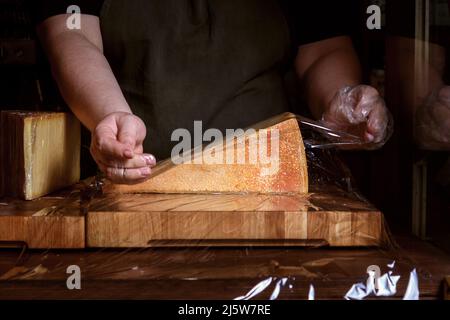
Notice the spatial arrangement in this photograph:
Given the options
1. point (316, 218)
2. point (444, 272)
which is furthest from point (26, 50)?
point (444, 272)

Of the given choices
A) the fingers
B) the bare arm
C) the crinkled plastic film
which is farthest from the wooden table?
the bare arm

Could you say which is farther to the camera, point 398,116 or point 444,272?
point 398,116

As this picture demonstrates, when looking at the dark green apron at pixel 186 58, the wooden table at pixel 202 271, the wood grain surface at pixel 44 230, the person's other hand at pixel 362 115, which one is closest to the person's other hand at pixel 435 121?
the person's other hand at pixel 362 115

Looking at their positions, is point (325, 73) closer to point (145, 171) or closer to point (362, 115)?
point (362, 115)

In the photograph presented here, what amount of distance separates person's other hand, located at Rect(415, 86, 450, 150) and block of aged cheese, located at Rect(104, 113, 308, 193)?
168mm

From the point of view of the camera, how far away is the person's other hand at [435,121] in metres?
0.75

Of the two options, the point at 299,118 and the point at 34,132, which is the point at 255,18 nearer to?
the point at 299,118

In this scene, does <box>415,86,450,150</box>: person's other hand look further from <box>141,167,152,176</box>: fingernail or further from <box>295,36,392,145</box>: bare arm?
<box>141,167,152,176</box>: fingernail

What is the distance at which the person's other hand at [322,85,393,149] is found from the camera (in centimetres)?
84

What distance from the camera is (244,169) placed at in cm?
85

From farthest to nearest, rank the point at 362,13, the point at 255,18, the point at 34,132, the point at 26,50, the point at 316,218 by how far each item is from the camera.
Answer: the point at 26,50
the point at 362,13
the point at 255,18
the point at 34,132
the point at 316,218

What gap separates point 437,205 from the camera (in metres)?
0.78
